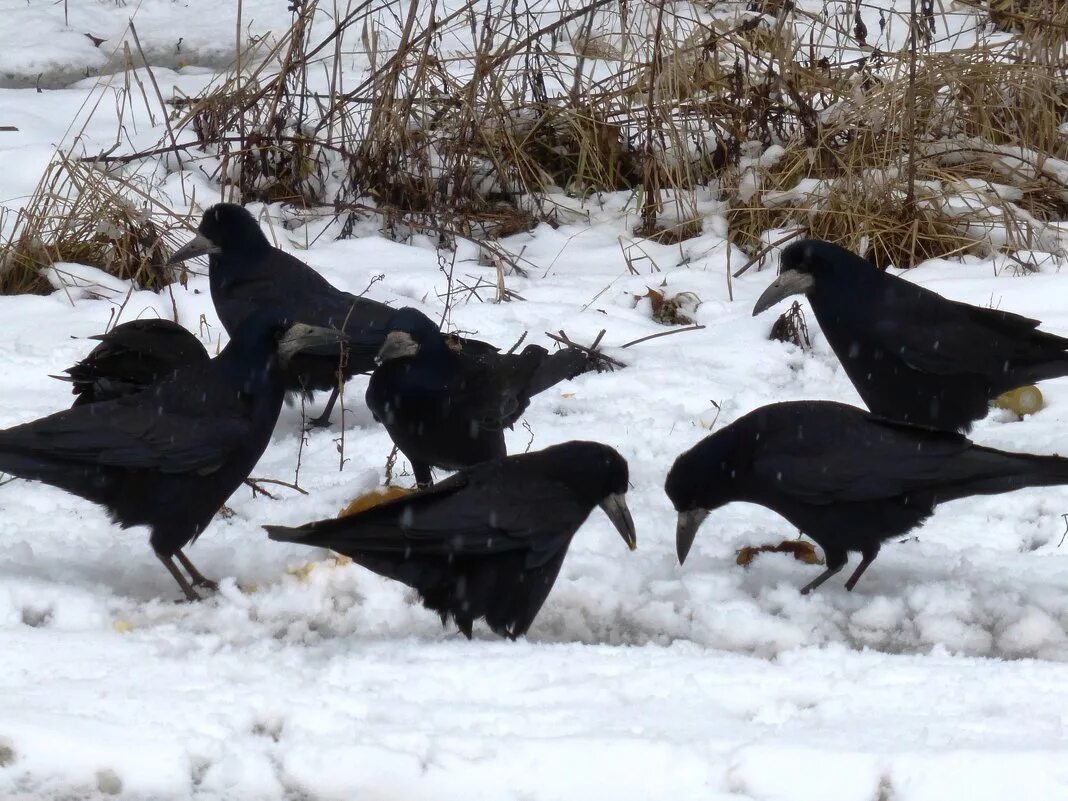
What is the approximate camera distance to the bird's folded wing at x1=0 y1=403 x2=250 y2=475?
13.9ft

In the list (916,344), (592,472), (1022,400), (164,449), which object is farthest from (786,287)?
(164,449)

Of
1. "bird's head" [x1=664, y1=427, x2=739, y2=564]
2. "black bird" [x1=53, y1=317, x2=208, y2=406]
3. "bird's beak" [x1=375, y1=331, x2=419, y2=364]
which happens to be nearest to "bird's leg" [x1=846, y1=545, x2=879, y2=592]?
"bird's head" [x1=664, y1=427, x2=739, y2=564]

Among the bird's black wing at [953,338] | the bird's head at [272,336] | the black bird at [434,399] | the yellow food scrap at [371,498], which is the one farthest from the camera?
the bird's black wing at [953,338]

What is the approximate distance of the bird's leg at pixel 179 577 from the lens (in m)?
4.16

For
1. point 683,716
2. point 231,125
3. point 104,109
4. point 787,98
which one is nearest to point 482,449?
point 683,716

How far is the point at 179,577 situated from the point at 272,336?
0.93 meters

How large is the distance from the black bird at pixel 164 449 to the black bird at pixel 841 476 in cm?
149

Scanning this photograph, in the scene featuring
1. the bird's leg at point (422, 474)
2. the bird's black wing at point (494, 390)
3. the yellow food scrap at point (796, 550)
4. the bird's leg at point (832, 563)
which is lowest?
the yellow food scrap at point (796, 550)

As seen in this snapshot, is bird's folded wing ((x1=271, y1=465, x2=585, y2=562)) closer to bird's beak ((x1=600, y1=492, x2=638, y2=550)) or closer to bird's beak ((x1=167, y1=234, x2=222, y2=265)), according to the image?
bird's beak ((x1=600, y1=492, x2=638, y2=550))

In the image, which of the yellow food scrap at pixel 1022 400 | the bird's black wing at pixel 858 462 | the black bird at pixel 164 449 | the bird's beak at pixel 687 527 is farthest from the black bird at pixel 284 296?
the yellow food scrap at pixel 1022 400

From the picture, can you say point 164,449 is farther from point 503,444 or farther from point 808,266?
point 808,266

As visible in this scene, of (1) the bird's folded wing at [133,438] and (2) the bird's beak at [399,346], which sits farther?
(2) the bird's beak at [399,346]

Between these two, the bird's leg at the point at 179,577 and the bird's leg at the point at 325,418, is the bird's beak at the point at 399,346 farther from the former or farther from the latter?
the bird's leg at the point at 179,577

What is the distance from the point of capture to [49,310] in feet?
22.7
